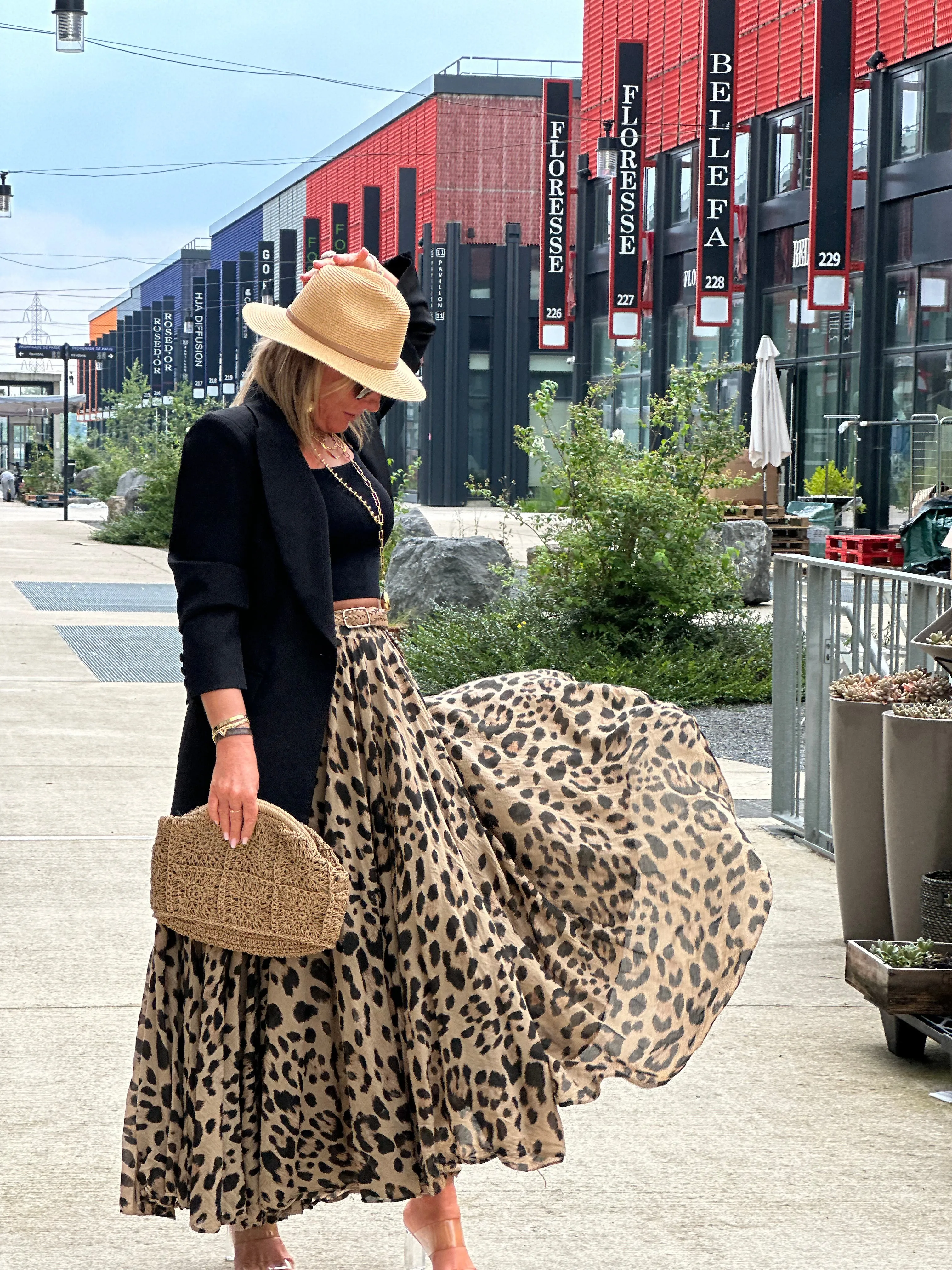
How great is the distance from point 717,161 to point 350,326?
2874 cm

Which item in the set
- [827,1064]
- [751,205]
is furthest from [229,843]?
[751,205]

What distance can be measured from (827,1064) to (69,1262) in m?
2.06

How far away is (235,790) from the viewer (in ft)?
9.45

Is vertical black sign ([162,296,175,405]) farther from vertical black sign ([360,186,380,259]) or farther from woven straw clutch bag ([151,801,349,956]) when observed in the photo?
woven straw clutch bag ([151,801,349,956])

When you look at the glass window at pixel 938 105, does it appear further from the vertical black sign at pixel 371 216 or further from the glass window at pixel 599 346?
the vertical black sign at pixel 371 216

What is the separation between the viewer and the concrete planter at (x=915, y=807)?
4.50 m

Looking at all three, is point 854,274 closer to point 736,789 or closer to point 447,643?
point 447,643

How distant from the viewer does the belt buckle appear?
309 cm

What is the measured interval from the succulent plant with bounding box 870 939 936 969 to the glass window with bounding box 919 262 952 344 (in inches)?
863

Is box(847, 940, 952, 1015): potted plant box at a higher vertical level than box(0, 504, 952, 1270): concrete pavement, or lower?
higher

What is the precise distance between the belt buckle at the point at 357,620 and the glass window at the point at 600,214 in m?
39.1

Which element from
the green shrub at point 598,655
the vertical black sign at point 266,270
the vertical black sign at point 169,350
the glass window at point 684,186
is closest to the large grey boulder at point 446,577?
the green shrub at point 598,655

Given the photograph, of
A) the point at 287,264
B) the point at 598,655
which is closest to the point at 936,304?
the point at 598,655

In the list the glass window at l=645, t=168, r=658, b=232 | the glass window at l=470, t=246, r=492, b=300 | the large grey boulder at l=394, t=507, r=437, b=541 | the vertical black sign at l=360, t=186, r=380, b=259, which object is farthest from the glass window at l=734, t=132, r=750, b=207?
the vertical black sign at l=360, t=186, r=380, b=259
